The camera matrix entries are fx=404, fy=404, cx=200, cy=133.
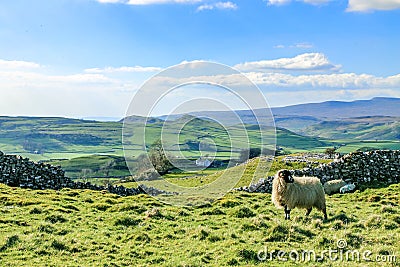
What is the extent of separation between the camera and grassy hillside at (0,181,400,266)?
12038 mm

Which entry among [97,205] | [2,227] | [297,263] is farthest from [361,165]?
[2,227]

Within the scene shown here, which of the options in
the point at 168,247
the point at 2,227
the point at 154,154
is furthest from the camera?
the point at 154,154

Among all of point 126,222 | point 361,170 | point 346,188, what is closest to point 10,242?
point 126,222

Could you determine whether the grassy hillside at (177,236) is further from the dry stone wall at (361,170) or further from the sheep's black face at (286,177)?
the dry stone wall at (361,170)

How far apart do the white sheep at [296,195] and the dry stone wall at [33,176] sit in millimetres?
17352

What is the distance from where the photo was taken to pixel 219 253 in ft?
41.2

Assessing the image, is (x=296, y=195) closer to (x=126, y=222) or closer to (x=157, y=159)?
(x=126, y=222)

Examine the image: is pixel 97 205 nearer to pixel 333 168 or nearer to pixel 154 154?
pixel 333 168

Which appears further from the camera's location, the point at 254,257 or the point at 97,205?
the point at 97,205

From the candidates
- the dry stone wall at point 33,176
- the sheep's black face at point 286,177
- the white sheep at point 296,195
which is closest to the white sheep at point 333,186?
the dry stone wall at point 33,176

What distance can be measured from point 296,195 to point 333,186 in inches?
597

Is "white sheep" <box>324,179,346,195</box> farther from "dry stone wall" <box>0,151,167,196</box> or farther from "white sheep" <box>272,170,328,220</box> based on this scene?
"white sheep" <box>272,170,328,220</box>

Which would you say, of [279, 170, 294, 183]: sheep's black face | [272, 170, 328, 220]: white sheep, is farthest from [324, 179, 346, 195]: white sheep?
[279, 170, 294, 183]: sheep's black face

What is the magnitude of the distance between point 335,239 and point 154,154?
1593 inches
